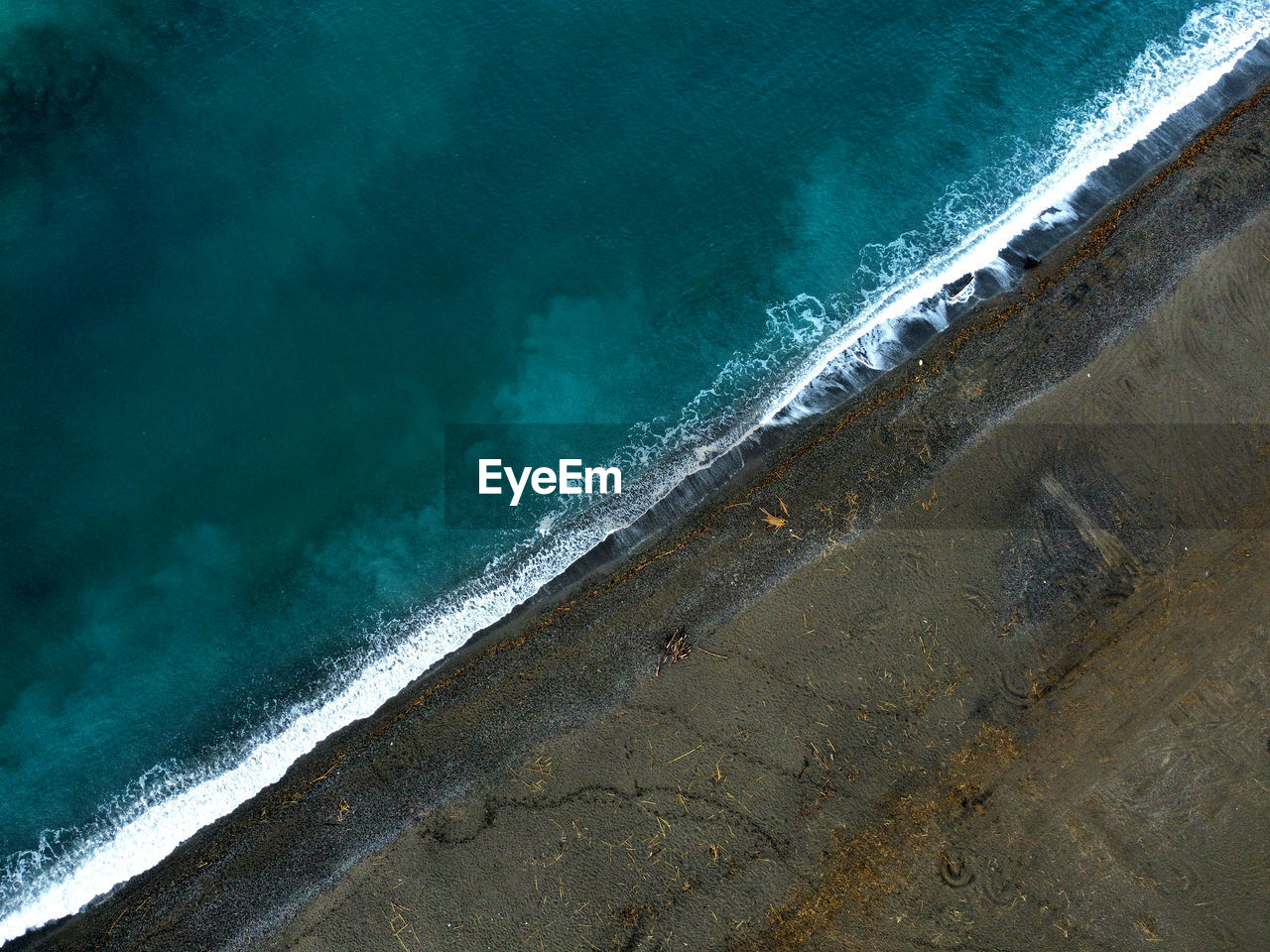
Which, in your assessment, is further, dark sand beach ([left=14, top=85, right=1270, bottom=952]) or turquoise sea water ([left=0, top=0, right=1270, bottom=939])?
turquoise sea water ([left=0, top=0, right=1270, bottom=939])

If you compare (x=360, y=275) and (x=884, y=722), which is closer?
(x=884, y=722)

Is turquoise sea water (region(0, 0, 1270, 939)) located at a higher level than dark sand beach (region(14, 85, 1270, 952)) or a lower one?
higher

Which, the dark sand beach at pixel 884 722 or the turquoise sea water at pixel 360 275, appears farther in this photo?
the turquoise sea water at pixel 360 275

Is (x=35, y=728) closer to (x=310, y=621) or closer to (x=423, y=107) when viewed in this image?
(x=310, y=621)

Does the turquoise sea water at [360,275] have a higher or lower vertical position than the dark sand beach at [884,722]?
higher
